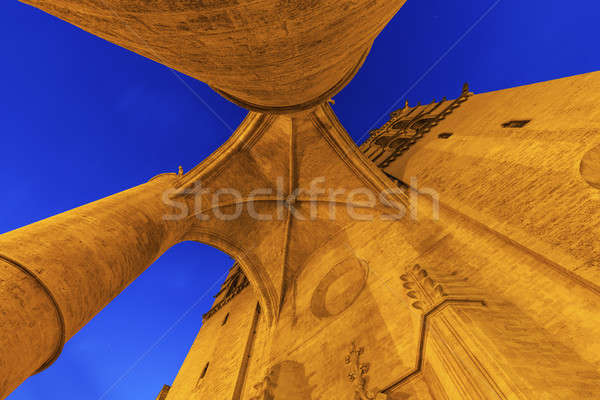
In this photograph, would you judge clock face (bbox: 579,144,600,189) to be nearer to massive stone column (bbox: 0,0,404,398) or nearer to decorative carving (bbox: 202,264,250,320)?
massive stone column (bbox: 0,0,404,398)

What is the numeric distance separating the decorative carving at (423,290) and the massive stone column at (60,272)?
12.1ft

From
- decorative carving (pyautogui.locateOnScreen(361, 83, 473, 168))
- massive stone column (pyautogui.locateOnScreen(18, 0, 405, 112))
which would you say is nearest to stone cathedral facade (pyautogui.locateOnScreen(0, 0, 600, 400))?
massive stone column (pyautogui.locateOnScreen(18, 0, 405, 112))

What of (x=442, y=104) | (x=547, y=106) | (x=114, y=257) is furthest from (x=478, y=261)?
(x=442, y=104)

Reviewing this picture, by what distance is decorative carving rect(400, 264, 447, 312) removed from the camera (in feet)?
11.2

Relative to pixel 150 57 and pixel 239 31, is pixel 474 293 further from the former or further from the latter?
pixel 150 57

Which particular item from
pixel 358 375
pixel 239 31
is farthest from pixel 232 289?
pixel 239 31

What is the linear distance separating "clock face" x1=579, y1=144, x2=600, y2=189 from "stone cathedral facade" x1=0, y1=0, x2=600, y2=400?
0.02 m

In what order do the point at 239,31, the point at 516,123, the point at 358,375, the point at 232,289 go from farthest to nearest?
the point at 232,289 < the point at 516,123 < the point at 358,375 < the point at 239,31

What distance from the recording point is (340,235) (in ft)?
25.3

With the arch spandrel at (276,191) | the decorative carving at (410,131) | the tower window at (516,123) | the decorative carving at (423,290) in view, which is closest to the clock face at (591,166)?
the tower window at (516,123)

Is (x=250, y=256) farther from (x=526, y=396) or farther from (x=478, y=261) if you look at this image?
(x=526, y=396)

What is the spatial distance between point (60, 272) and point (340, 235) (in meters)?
6.01

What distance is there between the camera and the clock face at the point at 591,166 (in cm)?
340

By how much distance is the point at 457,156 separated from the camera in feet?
19.1
